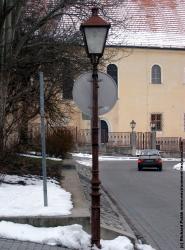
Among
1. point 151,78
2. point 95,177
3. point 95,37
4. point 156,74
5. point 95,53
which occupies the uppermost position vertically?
point 156,74

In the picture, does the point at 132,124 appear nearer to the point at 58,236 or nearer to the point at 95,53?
the point at 95,53

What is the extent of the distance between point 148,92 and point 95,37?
180 ft

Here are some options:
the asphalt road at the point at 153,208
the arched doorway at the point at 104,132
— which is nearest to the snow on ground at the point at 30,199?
the asphalt road at the point at 153,208

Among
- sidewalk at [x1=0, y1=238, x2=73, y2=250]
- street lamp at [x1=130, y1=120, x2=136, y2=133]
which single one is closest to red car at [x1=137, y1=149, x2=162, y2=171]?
street lamp at [x1=130, y1=120, x2=136, y2=133]

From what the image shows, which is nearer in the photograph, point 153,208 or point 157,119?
point 153,208

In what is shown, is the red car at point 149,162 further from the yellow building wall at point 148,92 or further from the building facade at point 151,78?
the yellow building wall at point 148,92

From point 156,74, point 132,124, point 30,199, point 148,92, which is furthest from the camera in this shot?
point 156,74

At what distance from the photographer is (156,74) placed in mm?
65125

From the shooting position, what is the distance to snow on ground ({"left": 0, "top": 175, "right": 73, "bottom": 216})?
11180 mm

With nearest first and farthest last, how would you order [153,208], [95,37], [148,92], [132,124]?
[95,37], [153,208], [132,124], [148,92]

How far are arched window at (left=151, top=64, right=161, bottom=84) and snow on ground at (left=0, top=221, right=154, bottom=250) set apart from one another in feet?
181

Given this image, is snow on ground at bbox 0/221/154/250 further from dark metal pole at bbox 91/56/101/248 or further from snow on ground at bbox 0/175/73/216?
snow on ground at bbox 0/175/73/216

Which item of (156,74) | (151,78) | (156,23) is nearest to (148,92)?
(151,78)

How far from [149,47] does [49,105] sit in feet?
135
